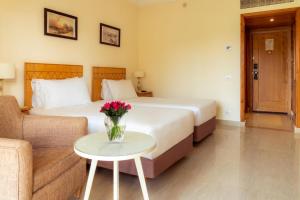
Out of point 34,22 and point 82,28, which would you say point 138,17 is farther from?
point 34,22

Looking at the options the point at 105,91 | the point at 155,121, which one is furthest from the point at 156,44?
the point at 155,121

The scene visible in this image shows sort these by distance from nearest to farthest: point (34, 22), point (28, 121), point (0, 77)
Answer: point (28, 121) < point (0, 77) < point (34, 22)

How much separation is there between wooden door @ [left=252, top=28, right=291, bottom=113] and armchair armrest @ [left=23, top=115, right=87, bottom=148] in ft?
19.0

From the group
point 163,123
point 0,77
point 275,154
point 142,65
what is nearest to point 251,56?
point 142,65

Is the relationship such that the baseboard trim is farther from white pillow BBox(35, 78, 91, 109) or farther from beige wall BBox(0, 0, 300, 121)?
white pillow BBox(35, 78, 91, 109)

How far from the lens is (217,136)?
160 inches

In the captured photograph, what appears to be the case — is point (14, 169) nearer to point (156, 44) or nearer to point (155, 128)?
point (155, 128)

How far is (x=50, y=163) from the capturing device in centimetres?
160

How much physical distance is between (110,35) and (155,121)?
3059 mm

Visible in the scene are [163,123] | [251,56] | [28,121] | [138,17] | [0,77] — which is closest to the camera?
[28,121]

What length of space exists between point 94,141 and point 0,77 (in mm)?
1798

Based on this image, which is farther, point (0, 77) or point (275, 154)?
point (275, 154)

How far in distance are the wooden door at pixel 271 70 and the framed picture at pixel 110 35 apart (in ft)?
12.5

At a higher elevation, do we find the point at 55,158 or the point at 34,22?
the point at 34,22
